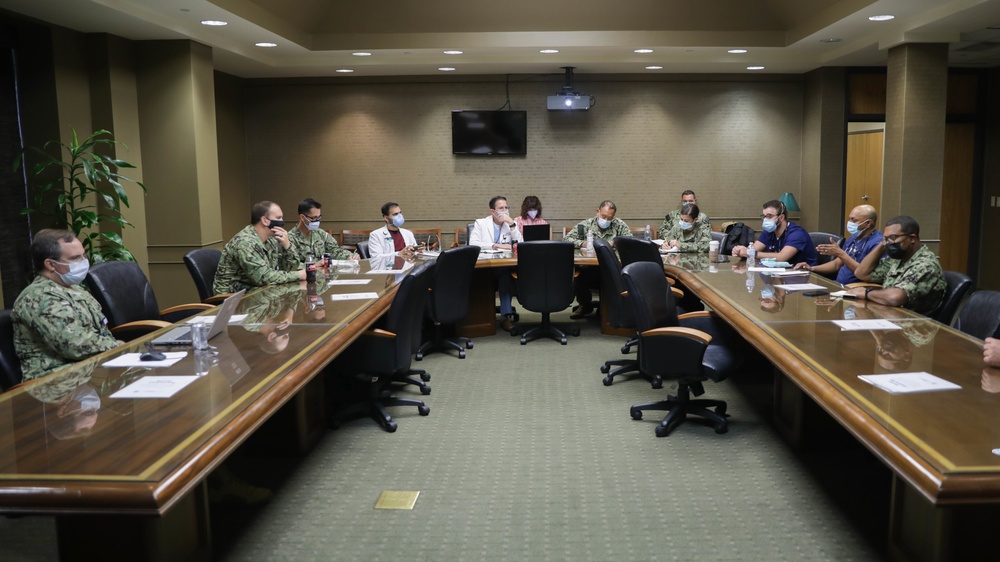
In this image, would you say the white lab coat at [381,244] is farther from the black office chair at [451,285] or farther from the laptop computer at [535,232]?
the black office chair at [451,285]

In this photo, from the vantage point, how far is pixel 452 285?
5902 millimetres

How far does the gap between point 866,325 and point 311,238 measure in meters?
4.47

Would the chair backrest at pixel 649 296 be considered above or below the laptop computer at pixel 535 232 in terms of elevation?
below

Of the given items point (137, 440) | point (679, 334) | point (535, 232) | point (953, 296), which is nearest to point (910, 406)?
point (679, 334)

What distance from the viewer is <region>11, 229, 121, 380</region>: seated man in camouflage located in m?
3.34

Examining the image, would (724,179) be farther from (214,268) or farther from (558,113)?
(214,268)

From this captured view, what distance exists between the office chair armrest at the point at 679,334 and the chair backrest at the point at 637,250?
1814 millimetres

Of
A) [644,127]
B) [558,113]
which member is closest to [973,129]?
[644,127]

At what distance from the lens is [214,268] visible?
561 cm

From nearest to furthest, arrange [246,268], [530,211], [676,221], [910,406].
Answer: [910,406]
[246,268]
[676,221]
[530,211]

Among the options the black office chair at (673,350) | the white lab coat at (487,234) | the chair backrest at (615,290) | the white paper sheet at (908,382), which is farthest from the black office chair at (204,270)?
the white paper sheet at (908,382)

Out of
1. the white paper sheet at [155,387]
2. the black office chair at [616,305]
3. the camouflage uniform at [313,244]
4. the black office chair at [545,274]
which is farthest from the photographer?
the camouflage uniform at [313,244]

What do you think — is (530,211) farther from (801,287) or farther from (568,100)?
(801,287)

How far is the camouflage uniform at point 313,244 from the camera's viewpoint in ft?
21.3
